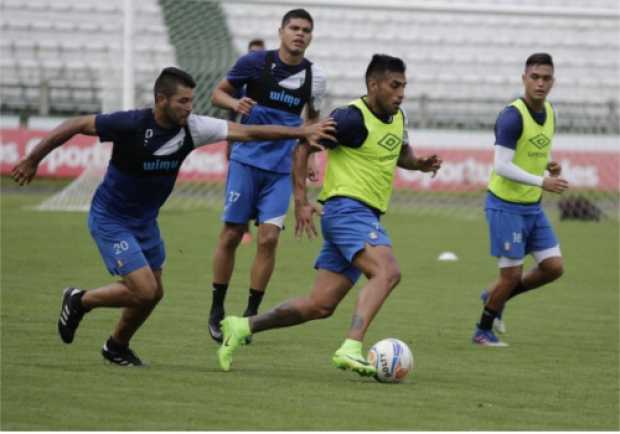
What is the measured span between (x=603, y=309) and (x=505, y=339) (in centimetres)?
243

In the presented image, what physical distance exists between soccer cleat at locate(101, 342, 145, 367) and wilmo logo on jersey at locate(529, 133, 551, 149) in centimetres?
397

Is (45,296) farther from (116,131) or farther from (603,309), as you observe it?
(603,309)

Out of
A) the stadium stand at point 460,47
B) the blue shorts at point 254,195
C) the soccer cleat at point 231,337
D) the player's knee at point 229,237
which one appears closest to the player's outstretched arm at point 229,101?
the blue shorts at point 254,195

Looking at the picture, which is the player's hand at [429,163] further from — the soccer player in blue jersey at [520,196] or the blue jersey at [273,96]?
the blue jersey at [273,96]

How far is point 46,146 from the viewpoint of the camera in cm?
794

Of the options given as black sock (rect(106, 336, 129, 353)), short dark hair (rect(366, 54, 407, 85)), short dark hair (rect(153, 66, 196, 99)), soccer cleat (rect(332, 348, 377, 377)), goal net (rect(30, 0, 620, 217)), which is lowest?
goal net (rect(30, 0, 620, 217))

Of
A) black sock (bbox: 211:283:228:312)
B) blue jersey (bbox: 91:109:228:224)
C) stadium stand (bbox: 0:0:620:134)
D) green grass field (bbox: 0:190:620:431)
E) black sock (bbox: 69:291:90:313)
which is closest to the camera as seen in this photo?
green grass field (bbox: 0:190:620:431)

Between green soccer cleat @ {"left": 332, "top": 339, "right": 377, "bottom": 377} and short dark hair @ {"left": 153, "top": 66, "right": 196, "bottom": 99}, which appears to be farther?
short dark hair @ {"left": 153, "top": 66, "right": 196, "bottom": 99}

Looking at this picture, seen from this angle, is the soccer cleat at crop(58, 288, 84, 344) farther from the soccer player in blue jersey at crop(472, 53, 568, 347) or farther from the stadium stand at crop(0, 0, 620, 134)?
the stadium stand at crop(0, 0, 620, 134)

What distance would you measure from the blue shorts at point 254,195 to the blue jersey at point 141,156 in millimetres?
1970

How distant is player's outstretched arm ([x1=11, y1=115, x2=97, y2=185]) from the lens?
Answer: 7.88m

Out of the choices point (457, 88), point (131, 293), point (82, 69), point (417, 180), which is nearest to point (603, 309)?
point (131, 293)

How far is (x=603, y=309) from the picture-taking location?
505 inches

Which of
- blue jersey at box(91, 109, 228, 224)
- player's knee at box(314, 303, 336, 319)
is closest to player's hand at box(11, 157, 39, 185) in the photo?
blue jersey at box(91, 109, 228, 224)
